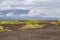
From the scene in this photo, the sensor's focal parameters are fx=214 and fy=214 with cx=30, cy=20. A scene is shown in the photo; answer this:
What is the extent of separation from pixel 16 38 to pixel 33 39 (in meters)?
1.33

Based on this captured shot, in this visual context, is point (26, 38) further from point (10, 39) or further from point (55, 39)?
point (55, 39)

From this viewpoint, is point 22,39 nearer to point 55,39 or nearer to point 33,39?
point 33,39

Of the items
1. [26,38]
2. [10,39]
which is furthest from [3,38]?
[26,38]

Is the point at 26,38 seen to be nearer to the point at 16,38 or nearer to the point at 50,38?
the point at 16,38

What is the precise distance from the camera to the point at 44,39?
15.4 metres

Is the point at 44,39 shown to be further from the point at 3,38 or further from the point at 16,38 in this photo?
the point at 3,38

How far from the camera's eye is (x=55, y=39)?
15.2m

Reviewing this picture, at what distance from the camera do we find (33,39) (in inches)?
609

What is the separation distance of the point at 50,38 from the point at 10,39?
2.94 m

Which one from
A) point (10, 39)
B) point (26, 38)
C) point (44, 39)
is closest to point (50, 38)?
point (44, 39)

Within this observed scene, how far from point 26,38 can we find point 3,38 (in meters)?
1.72

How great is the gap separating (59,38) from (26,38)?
243 centimetres

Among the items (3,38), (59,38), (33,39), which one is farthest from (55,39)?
(3,38)

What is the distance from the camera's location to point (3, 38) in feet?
52.4
